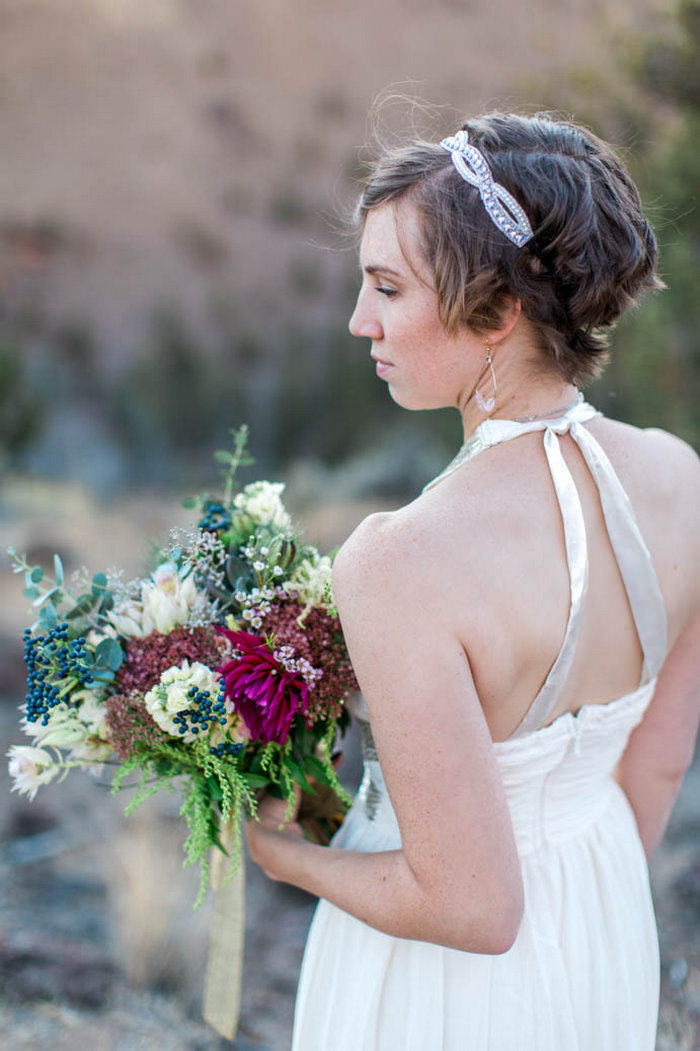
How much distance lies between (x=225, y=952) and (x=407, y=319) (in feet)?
4.44

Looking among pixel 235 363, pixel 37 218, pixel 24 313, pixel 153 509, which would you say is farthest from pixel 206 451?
pixel 37 218

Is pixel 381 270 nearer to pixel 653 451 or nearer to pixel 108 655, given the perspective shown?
pixel 653 451

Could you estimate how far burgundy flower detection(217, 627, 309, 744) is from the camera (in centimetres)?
142

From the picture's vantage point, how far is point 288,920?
362cm

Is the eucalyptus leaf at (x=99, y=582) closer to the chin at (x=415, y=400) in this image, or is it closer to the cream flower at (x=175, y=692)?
the cream flower at (x=175, y=692)

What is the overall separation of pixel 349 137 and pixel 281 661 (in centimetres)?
1631

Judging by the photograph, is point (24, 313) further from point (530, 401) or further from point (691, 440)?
point (530, 401)

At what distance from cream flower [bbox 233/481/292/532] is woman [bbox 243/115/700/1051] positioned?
1.31 feet

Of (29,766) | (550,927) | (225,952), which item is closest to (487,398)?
(550,927)

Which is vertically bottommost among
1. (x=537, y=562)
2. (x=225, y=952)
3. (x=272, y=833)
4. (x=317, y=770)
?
(x=225, y=952)

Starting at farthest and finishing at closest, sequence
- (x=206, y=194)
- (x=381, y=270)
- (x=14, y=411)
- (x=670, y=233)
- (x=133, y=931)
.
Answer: (x=206, y=194), (x=14, y=411), (x=670, y=233), (x=133, y=931), (x=381, y=270)

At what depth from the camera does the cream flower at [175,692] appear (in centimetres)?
139

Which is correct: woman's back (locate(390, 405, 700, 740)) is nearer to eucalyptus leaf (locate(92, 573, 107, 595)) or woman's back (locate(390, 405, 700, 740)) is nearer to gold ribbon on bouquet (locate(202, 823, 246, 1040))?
eucalyptus leaf (locate(92, 573, 107, 595))

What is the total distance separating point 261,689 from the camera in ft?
4.62
